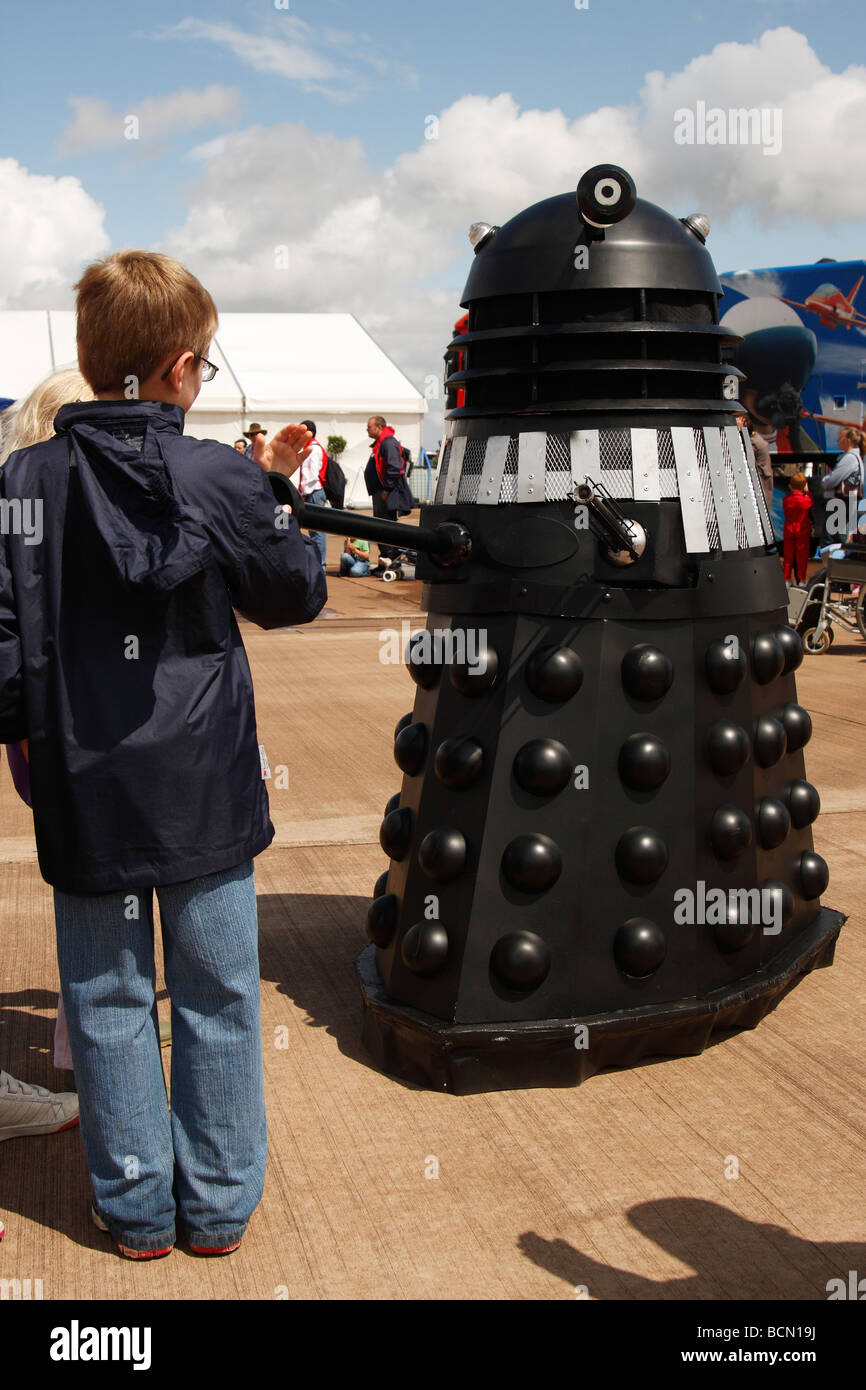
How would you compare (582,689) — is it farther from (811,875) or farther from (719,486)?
(811,875)

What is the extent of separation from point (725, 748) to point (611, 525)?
0.66m

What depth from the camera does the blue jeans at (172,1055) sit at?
243 cm

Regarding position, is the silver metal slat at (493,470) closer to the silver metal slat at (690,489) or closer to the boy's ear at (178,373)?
the silver metal slat at (690,489)

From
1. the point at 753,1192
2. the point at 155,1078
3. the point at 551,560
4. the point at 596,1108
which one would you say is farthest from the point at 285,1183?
the point at 551,560

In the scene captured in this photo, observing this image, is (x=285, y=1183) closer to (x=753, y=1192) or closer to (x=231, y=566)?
(x=753, y=1192)

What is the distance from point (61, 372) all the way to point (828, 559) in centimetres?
866

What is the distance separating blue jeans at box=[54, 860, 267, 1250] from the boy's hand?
83 centimetres

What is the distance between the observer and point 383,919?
339cm

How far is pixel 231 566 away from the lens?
2377mm

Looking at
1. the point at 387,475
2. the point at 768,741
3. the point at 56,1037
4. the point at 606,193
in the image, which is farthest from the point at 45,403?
the point at 387,475

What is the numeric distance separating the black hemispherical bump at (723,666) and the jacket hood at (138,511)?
4.82 feet

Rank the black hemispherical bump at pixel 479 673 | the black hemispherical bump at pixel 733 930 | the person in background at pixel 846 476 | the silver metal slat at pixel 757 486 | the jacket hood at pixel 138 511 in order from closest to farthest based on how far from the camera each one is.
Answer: the jacket hood at pixel 138 511 → the black hemispherical bump at pixel 479 673 → the black hemispherical bump at pixel 733 930 → the silver metal slat at pixel 757 486 → the person in background at pixel 846 476

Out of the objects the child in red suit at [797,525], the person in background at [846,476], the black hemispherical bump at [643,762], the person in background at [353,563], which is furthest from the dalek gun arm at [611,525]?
the person in background at [353,563]

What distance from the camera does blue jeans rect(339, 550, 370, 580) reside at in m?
16.5
